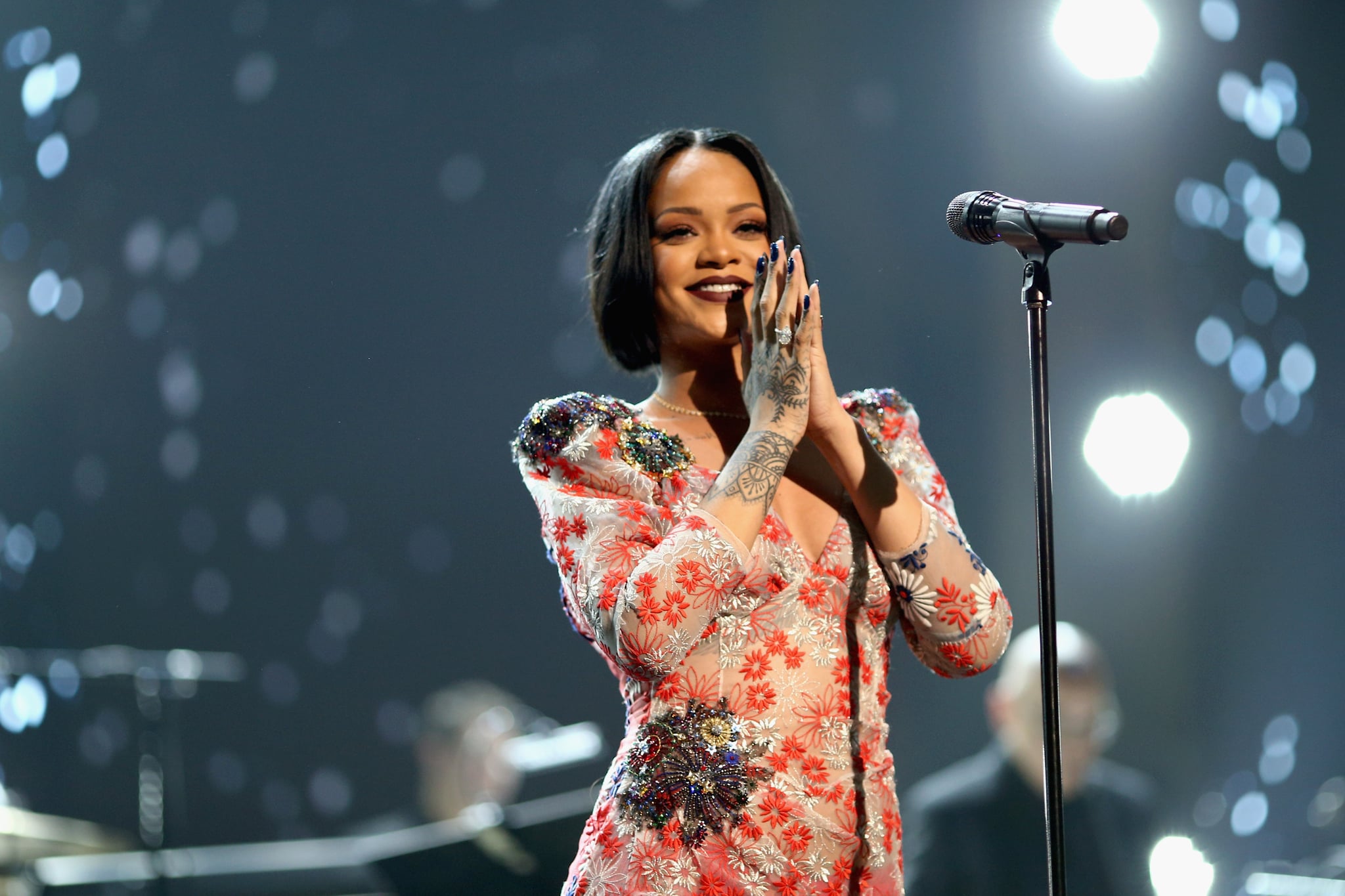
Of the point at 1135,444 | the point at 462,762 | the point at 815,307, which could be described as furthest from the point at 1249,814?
the point at 815,307

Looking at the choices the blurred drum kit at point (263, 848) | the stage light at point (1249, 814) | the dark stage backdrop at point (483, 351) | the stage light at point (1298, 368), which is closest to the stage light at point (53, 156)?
the dark stage backdrop at point (483, 351)

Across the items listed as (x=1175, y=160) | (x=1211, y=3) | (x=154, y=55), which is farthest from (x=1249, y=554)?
(x=154, y=55)

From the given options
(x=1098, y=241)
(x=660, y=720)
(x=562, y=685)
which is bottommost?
(x=562, y=685)

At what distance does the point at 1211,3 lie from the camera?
2.86 m

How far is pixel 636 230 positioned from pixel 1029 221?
0.52 metres

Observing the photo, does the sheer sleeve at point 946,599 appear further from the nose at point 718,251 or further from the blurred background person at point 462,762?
the blurred background person at point 462,762

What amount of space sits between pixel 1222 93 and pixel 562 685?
203 centimetres

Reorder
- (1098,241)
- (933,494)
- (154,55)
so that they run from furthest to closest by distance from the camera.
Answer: (154,55), (933,494), (1098,241)

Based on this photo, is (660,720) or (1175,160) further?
(1175,160)

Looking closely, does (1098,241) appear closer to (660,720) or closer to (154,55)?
(660,720)

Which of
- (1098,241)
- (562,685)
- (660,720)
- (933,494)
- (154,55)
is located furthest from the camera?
(154,55)

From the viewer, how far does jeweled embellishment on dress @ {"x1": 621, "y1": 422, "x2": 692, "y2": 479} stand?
1.42m

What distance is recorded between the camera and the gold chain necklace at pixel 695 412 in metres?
1.54

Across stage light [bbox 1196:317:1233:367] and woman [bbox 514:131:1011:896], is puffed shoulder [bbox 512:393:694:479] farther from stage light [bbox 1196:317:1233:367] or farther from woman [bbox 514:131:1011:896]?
stage light [bbox 1196:317:1233:367]
